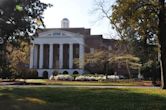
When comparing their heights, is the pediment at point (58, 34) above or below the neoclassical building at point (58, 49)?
above

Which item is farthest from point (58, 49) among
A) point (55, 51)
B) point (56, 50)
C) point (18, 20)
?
point (18, 20)

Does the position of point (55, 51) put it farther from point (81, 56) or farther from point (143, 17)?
point (143, 17)

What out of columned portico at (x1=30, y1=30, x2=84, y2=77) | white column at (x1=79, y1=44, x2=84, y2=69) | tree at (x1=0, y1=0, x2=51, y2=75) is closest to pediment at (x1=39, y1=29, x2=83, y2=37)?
columned portico at (x1=30, y1=30, x2=84, y2=77)

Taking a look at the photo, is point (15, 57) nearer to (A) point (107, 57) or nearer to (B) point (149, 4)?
(A) point (107, 57)

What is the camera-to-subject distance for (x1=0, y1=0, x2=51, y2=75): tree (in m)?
28.2

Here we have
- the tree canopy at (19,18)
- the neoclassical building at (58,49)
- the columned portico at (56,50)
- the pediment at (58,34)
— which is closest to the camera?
the tree canopy at (19,18)

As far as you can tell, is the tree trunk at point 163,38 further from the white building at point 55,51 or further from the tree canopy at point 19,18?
the white building at point 55,51

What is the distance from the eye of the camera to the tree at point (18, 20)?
92.7 feet

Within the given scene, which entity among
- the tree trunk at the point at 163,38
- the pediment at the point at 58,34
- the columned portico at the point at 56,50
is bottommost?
the tree trunk at the point at 163,38

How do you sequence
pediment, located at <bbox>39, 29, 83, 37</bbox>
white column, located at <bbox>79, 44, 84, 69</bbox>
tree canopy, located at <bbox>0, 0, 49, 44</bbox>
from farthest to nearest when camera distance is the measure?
pediment, located at <bbox>39, 29, 83, 37</bbox> < white column, located at <bbox>79, 44, 84, 69</bbox> < tree canopy, located at <bbox>0, 0, 49, 44</bbox>

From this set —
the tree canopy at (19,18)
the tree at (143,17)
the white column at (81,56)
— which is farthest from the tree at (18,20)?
the white column at (81,56)

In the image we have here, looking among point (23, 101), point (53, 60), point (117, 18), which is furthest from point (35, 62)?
point (23, 101)

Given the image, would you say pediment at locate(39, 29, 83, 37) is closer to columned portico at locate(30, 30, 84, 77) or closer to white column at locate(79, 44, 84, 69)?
columned portico at locate(30, 30, 84, 77)

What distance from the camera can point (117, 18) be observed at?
3597 cm
